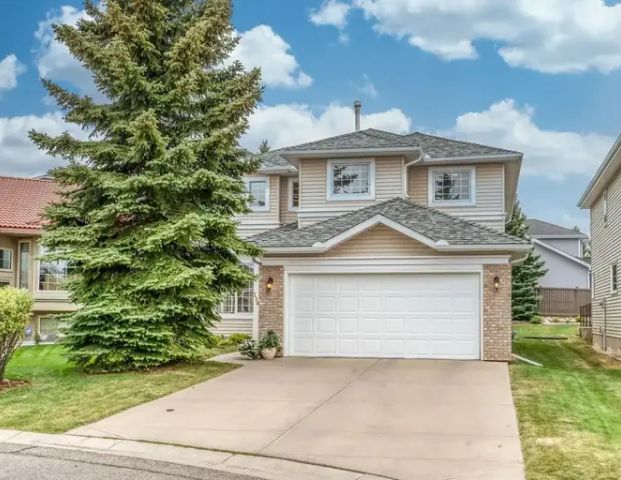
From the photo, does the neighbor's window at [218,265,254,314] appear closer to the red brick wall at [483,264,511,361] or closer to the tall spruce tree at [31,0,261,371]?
the tall spruce tree at [31,0,261,371]

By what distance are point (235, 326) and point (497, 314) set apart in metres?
9.43

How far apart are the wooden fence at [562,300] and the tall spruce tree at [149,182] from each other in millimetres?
26484

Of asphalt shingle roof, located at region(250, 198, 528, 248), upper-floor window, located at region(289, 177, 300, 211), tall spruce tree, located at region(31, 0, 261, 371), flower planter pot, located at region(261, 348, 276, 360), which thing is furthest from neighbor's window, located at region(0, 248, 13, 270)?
flower planter pot, located at region(261, 348, 276, 360)

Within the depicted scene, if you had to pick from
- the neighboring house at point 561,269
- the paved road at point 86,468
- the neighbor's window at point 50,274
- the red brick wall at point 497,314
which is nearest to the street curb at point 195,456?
the paved road at point 86,468

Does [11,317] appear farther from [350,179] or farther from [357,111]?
[357,111]

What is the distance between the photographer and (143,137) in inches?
505

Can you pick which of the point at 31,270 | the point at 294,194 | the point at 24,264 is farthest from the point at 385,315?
the point at 24,264

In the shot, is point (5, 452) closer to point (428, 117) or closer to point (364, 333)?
point (364, 333)

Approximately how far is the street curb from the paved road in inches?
6.7

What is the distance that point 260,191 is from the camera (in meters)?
22.0

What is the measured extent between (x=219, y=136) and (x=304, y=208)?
18.7 ft

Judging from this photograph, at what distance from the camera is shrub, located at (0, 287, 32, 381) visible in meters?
10.5

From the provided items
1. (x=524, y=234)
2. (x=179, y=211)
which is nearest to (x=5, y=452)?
(x=179, y=211)

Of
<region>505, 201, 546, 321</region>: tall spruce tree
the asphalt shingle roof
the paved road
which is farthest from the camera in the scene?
<region>505, 201, 546, 321</region>: tall spruce tree
